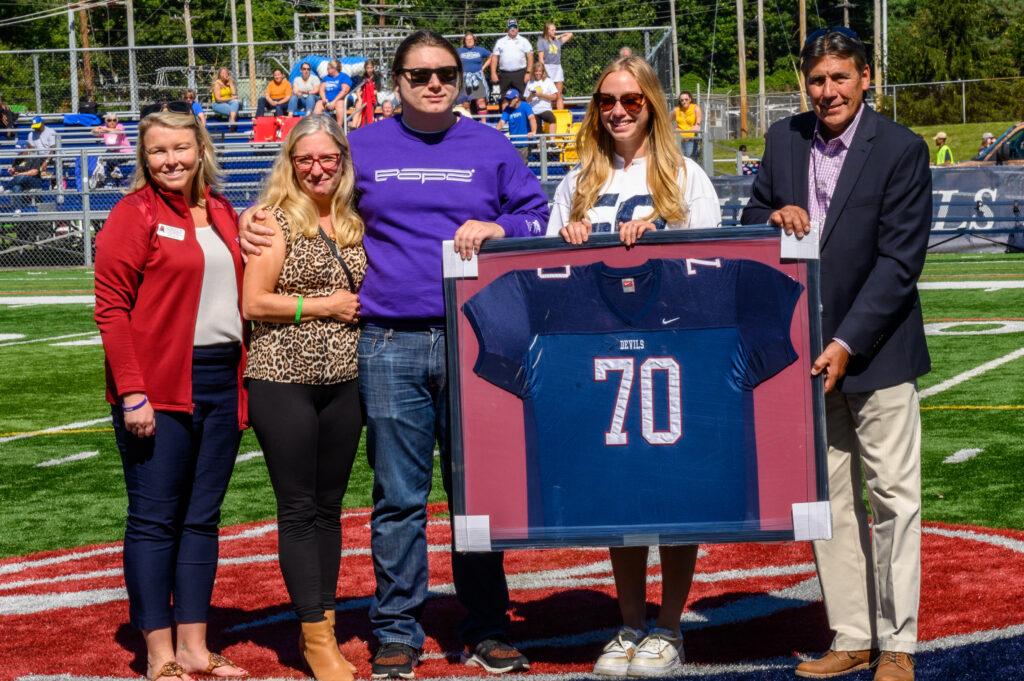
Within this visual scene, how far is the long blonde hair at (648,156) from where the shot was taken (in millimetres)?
4223

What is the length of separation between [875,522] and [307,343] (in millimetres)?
1904

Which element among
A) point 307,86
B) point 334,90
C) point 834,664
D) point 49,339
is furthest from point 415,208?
point 307,86

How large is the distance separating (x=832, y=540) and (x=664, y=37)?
21195 mm

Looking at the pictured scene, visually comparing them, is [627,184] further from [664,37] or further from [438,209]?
[664,37]

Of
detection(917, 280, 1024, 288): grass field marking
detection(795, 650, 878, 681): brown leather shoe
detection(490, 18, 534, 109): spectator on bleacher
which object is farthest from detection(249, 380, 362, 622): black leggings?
detection(490, 18, 534, 109): spectator on bleacher

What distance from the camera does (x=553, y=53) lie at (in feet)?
82.2

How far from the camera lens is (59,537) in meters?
7.04

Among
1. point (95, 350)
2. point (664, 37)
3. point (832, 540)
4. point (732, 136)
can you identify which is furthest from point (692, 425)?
point (732, 136)

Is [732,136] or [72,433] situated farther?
[732,136]

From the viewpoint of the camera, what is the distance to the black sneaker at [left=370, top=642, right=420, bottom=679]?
4.33 metres

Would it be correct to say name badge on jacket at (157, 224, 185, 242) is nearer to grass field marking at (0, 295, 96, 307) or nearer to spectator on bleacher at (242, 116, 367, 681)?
spectator on bleacher at (242, 116, 367, 681)

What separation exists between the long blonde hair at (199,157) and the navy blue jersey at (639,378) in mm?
1037

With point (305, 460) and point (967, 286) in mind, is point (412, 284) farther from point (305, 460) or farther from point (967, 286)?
point (967, 286)

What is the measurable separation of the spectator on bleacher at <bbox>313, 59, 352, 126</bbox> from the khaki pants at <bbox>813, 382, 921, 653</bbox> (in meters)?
21.4
